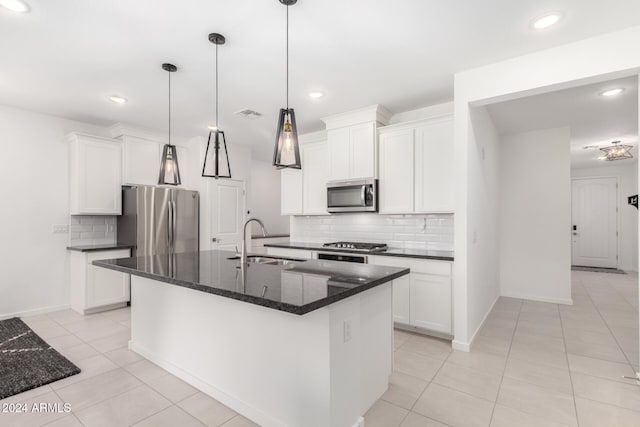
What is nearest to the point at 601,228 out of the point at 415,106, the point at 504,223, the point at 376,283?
the point at 504,223

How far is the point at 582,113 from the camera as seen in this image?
4059 millimetres

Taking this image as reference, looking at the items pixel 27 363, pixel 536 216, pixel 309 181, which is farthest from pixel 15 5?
pixel 536 216

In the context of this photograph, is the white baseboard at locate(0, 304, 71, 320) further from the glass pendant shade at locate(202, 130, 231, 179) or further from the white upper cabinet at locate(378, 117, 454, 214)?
the white upper cabinet at locate(378, 117, 454, 214)

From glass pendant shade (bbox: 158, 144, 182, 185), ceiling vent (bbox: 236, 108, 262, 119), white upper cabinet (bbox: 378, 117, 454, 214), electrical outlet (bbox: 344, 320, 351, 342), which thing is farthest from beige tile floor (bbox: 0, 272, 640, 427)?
ceiling vent (bbox: 236, 108, 262, 119)

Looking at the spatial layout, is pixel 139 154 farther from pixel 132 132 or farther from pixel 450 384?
pixel 450 384

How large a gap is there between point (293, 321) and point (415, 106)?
3.18m

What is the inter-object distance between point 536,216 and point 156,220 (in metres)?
5.62

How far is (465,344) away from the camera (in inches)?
118

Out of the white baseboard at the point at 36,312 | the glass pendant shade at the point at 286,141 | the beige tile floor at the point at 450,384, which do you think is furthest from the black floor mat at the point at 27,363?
the glass pendant shade at the point at 286,141

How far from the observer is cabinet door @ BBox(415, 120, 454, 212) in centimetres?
346

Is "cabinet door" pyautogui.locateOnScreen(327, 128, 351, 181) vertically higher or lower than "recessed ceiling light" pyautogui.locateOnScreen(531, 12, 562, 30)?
lower

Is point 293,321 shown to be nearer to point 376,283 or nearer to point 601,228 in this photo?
point 376,283

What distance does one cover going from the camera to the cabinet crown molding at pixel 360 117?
155 inches

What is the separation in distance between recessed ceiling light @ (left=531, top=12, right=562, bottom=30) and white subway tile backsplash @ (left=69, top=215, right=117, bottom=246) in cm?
542
